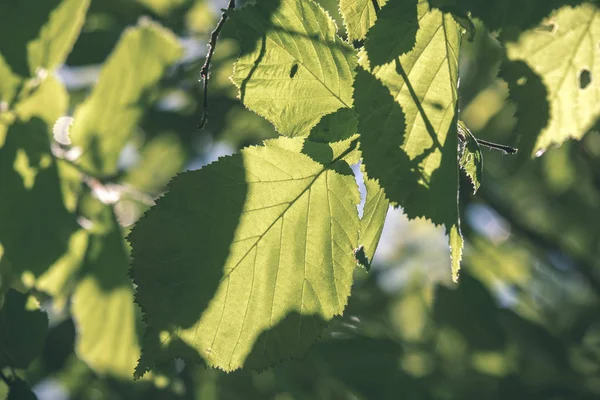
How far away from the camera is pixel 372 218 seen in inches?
43.5

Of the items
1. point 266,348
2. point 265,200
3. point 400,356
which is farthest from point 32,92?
point 400,356

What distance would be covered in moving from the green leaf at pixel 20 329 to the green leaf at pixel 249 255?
0.44 metres

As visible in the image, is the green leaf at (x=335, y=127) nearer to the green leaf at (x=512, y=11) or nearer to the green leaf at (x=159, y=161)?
the green leaf at (x=512, y=11)

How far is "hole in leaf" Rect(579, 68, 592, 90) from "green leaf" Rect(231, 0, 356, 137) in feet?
1.24

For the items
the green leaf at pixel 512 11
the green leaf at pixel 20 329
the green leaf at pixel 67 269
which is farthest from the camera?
the green leaf at pixel 67 269

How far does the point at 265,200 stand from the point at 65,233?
806 millimetres

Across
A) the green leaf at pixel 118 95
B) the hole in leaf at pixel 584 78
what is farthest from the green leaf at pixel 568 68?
the green leaf at pixel 118 95

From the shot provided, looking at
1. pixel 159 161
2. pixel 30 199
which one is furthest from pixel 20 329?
pixel 159 161

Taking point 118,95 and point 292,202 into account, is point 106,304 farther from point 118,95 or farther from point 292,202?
point 292,202

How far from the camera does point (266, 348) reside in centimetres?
113

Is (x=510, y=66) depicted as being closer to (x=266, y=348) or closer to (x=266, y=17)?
(x=266, y=17)

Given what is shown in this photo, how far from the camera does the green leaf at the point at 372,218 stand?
1.05 meters

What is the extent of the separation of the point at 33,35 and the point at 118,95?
388mm

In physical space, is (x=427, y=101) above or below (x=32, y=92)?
above
